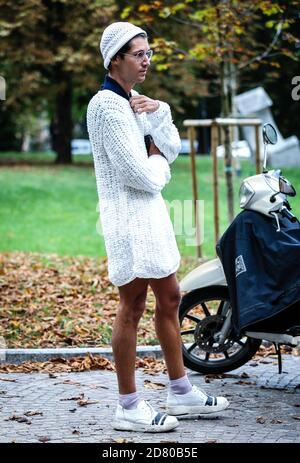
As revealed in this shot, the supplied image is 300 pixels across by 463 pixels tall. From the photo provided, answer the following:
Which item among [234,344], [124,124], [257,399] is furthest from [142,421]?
[234,344]

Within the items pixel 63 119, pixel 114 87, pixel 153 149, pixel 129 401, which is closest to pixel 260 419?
pixel 129 401

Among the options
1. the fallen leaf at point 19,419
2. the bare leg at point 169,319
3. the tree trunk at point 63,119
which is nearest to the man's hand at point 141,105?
the bare leg at point 169,319

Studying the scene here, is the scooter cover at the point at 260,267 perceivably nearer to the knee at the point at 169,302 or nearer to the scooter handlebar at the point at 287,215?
the scooter handlebar at the point at 287,215

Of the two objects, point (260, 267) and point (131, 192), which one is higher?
point (131, 192)

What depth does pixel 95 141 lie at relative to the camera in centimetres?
539

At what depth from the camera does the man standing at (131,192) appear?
5328mm

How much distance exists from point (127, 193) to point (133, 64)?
0.67 metres

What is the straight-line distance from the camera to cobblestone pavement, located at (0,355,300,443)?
535 centimetres

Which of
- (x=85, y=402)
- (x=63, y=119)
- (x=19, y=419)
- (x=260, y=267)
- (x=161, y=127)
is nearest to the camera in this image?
(x=161, y=127)

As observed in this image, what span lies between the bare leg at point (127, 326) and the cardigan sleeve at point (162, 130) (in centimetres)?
72

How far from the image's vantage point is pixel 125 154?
5.28m

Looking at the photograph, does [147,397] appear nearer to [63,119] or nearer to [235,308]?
[235,308]
